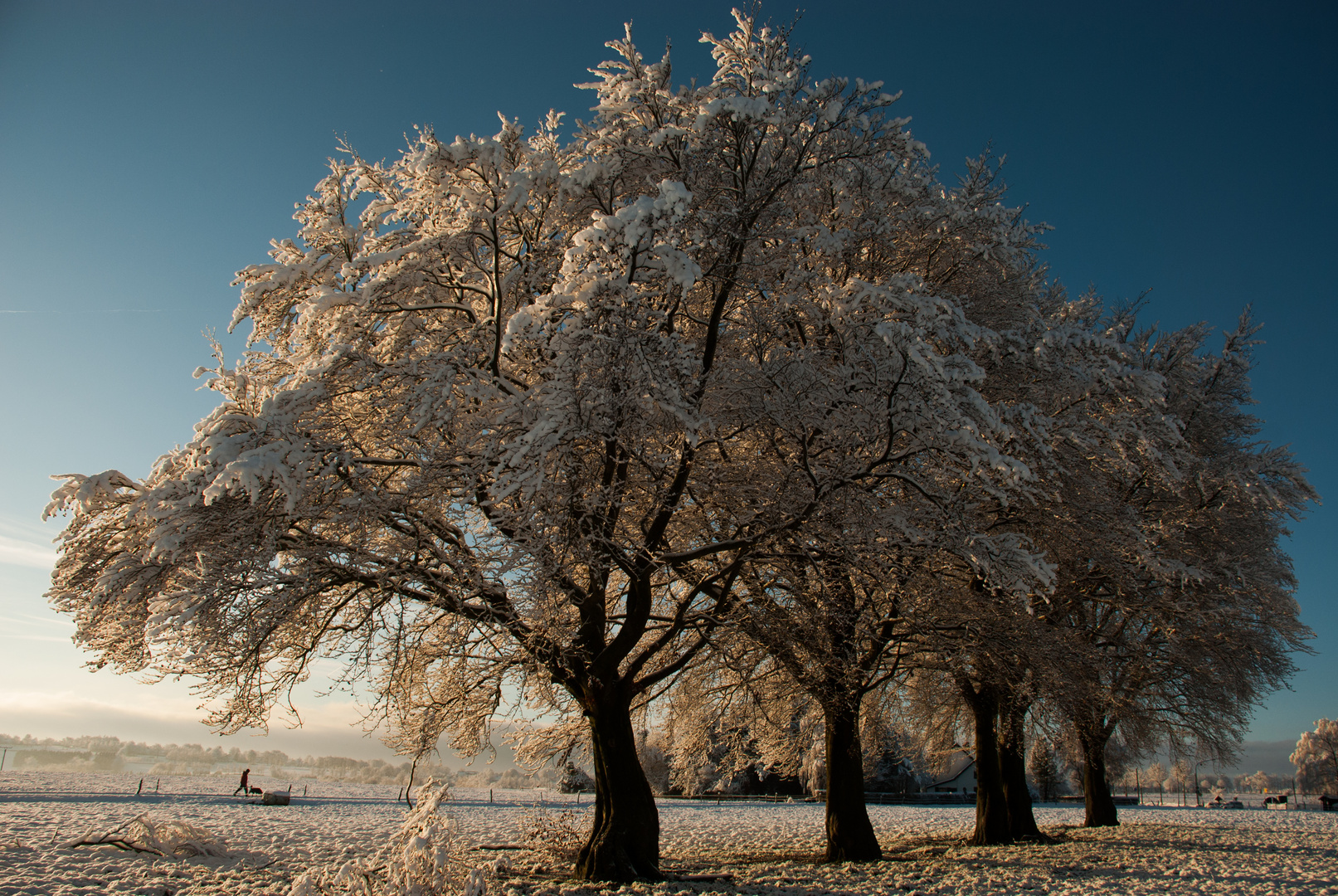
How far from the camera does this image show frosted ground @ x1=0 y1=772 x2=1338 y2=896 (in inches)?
339

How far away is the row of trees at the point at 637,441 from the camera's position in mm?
6590

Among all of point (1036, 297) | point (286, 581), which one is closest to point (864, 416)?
point (286, 581)

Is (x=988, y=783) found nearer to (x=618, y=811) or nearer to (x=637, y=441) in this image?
(x=618, y=811)

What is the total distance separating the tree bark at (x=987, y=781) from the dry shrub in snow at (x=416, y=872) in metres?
11.3

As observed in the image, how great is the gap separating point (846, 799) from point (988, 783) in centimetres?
492

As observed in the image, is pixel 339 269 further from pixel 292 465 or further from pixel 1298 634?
pixel 1298 634

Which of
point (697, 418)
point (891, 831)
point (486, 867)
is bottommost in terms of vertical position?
point (891, 831)

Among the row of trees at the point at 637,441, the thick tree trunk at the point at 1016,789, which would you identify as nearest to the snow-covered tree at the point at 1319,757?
the thick tree trunk at the point at 1016,789

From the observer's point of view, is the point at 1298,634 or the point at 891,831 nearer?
the point at 1298,634

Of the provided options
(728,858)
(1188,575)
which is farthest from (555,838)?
(1188,575)

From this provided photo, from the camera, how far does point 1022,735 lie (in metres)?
14.4

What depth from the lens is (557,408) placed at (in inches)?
236

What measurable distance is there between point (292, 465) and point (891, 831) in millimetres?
20896

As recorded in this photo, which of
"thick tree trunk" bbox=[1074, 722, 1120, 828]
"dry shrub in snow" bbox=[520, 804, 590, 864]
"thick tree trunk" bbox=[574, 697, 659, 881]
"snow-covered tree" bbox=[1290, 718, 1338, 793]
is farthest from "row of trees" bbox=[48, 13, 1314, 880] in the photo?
"snow-covered tree" bbox=[1290, 718, 1338, 793]
